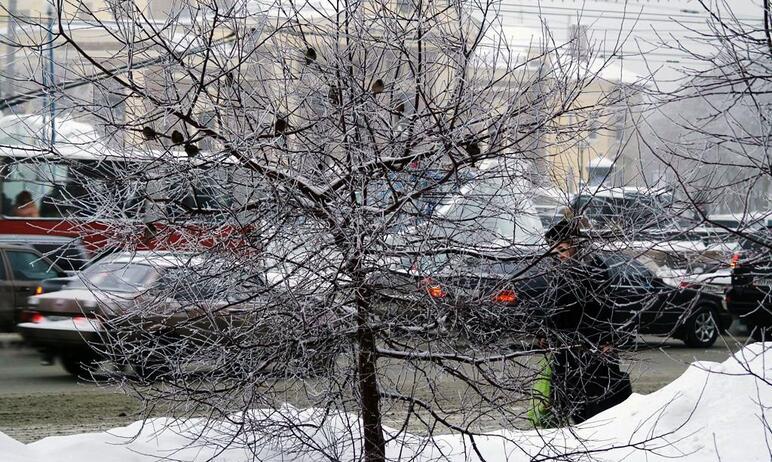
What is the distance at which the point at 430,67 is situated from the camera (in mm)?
5078

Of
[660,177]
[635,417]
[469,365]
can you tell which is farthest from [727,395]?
[469,365]

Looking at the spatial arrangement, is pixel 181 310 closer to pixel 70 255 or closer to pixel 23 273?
pixel 70 255

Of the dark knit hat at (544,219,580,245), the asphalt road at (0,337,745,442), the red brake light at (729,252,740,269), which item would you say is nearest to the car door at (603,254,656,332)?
the dark knit hat at (544,219,580,245)

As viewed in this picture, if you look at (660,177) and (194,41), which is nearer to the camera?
(194,41)

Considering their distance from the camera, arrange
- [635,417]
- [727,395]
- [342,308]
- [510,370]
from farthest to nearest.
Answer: [635,417] < [727,395] < [510,370] < [342,308]

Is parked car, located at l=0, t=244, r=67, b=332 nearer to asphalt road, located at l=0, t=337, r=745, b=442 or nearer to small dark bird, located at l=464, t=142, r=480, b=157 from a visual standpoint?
asphalt road, located at l=0, t=337, r=745, b=442

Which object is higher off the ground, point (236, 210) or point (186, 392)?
point (236, 210)

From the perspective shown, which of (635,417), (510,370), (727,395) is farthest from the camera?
(635,417)

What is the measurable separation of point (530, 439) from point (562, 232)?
57.4 inches

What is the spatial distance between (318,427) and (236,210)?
3.38 feet

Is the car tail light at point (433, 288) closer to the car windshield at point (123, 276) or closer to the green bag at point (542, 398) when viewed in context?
the green bag at point (542, 398)

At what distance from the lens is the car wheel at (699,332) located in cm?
1675

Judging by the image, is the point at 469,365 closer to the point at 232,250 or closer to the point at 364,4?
the point at 232,250

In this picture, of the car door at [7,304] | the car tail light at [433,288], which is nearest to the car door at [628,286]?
the car tail light at [433,288]
